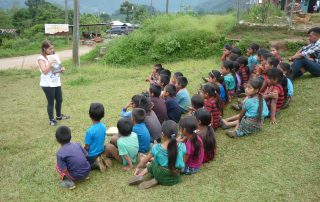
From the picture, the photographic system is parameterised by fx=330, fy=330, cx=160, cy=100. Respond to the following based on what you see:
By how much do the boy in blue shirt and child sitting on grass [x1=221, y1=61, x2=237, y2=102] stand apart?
251 cm

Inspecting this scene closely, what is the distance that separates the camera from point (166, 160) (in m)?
4.00

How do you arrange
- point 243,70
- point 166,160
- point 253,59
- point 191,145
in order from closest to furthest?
point 166,160 < point 191,145 < point 243,70 < point 253,59

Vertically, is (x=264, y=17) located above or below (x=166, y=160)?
above

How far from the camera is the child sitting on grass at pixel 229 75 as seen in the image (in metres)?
6.56

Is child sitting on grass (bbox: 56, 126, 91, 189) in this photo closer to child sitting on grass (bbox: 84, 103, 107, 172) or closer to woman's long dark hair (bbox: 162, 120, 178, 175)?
child sitting on grass (bbox: 84, 103, 107, 172)

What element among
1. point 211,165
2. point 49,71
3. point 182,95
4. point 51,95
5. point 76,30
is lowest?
point 211,165

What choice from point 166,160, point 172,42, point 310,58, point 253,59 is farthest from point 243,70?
point 172,42

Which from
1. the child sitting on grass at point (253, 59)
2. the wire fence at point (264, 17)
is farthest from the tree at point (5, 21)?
the child sitting on grass at point (253, 59)

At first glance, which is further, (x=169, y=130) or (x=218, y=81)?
(x=218, y=81)

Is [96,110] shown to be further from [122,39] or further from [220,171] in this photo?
[122,39]

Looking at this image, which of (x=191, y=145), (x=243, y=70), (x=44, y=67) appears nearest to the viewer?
(x=191, y=145)

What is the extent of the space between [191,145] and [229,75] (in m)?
2.81

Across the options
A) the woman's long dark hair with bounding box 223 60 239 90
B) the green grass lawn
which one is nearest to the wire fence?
the green grass lawn

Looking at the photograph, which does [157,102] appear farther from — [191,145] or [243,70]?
[243,70]
